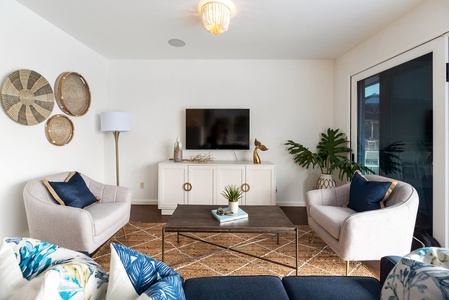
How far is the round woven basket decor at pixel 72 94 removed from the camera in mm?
2594

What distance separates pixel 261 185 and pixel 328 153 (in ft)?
3.89

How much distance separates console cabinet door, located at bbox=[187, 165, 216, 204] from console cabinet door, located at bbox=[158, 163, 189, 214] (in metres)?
0.11

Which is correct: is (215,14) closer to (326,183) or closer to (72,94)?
(72,94)

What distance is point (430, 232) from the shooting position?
201cm

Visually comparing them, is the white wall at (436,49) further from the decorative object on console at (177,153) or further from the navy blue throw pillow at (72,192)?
the navy blue throw pillow at (72,192)

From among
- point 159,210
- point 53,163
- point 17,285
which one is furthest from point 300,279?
point 53,163

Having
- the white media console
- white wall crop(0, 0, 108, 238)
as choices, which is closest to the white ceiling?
white wall crop(0, 0, 108, 238)

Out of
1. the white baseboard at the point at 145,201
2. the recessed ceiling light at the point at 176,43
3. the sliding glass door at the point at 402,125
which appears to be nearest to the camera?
the sliding glass door at the point at 402,125

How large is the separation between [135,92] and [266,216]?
3035 millimetres

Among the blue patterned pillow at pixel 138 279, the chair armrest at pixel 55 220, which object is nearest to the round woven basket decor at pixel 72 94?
the chair armrest at pixel 55 220

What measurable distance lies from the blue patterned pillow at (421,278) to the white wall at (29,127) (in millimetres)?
3002

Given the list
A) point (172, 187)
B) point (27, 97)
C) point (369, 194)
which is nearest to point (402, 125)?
point (369, 194)

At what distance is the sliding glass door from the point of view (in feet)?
6.77

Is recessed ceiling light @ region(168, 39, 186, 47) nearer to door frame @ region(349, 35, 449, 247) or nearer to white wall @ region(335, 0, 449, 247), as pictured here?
white wall @ region(335, 0, 449, 247)
